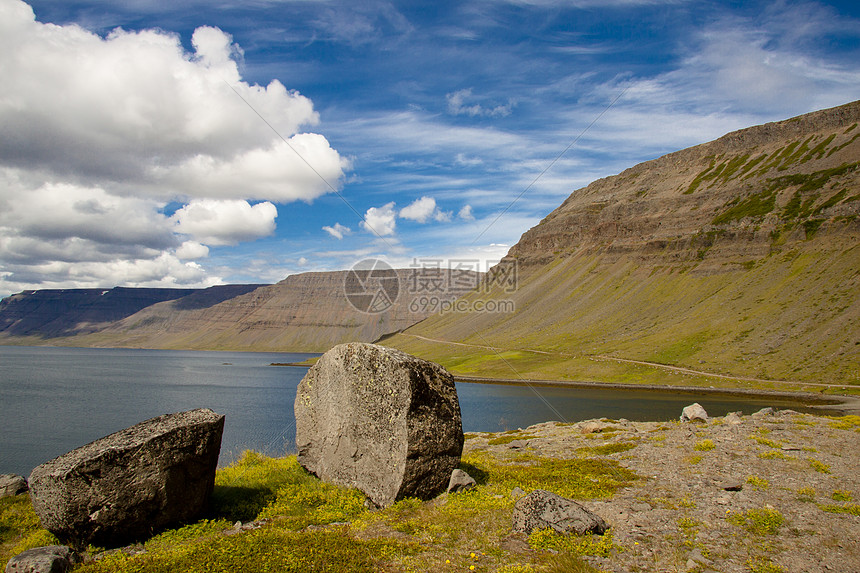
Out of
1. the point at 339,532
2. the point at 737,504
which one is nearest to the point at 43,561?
the point at 339,532

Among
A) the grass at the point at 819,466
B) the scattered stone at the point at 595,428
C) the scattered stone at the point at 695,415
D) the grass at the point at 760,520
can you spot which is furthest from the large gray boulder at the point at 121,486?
the scattered stone at the point at 695,415

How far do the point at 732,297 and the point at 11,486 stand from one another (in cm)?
15382

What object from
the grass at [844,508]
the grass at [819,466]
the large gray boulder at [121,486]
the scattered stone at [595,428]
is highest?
the large gray boulder at [121,486]

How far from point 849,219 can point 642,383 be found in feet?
281

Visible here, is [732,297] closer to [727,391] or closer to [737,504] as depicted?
[727,391]

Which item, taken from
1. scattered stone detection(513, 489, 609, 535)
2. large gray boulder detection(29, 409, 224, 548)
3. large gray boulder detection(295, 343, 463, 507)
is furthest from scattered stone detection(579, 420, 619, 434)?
large gray boulder detection(29, 409, 224, 548)

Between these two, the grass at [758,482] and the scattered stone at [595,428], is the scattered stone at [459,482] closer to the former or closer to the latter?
the grass at [758,482]

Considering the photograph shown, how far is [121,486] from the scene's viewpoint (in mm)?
11977

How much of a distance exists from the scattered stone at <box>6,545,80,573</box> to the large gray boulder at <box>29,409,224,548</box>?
1186mm

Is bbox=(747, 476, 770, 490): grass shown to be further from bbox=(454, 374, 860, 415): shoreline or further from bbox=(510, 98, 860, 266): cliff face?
bbox=(510, 98, 860, 266): cliff face

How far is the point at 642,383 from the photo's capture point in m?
101

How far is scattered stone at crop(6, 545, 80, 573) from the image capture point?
32.2ft

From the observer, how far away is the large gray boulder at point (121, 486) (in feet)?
38.7

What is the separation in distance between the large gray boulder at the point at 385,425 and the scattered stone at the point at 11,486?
11.9 meters
